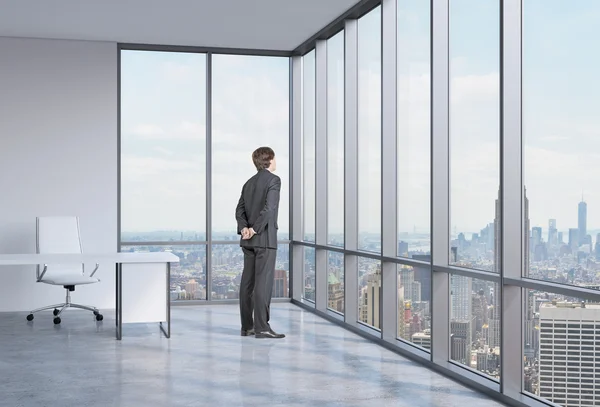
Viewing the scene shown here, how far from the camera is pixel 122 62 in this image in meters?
9.25

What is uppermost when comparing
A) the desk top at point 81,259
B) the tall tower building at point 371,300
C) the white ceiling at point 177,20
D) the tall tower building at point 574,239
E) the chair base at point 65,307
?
the white ceiling at point 177,20

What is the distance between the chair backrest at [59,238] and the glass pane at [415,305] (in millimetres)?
3689

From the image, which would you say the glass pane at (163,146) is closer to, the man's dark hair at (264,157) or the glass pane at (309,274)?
the glass pane at (309,274)

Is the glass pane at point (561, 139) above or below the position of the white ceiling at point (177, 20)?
below

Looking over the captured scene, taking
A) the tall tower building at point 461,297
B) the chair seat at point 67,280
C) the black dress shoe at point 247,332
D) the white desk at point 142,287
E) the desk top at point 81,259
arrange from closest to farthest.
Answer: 1. the tall tower building at point 461,297
2. the desk top at point 81,259
3. the white desk at point 142,287
4. the black dress shoe at point 247,332
5. the chair seat at point 67,280

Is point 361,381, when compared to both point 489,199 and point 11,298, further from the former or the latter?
point 11,298

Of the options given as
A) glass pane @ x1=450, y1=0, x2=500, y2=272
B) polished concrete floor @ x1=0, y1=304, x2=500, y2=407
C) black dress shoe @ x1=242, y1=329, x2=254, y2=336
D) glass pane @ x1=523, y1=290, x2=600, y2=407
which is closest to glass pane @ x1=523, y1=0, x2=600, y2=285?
glass pane @ x1=523, y1=290, x2=600, y2=407

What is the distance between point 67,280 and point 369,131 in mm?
3424

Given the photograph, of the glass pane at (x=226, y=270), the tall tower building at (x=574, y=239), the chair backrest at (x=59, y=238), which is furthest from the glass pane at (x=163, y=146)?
the tall tower building at (x=574, y=239)

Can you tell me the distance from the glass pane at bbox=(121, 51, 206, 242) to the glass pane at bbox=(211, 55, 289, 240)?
0.18 m

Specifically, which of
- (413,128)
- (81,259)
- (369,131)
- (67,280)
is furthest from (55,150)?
(413,128)

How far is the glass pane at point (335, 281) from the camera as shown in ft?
26.3

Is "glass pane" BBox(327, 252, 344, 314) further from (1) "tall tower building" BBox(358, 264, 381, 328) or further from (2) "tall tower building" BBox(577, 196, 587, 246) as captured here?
(2) "tall tower building" BBox(577, 196, 587, 246)

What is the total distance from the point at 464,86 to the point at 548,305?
178cm
